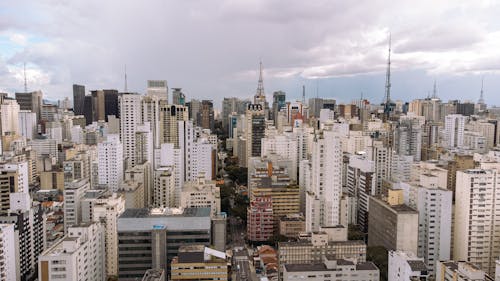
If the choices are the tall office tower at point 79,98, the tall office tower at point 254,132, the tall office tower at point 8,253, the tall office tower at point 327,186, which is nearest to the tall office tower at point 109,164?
the tall office tower at point 8,253

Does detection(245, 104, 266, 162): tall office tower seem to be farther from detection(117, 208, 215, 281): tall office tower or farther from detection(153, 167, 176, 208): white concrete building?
detection(117, 208, 215, 281): tall office tower

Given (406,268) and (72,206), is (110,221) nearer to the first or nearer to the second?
(72,206)

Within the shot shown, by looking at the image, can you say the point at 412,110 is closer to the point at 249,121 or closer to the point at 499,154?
the point at 249,121

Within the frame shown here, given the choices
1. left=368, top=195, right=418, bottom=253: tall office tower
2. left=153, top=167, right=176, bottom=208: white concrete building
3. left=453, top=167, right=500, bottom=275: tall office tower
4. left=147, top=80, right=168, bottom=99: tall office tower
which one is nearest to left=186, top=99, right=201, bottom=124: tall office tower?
left=147, top=80, right=168, bottom=99: tall office tower

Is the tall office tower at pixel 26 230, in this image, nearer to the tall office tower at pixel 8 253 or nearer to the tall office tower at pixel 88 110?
the tall office tower at pixel 8 253

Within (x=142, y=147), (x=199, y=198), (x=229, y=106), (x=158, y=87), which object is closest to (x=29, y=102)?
(x=158, y=87)
